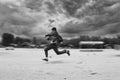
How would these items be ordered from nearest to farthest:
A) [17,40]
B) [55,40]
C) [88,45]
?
[55,40], [88,45], [17,40]

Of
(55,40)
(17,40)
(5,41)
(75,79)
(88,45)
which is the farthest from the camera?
(17,40)

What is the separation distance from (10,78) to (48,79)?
1007 mm

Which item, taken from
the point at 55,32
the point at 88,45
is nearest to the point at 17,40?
the point at 88,45

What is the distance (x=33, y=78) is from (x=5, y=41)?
116 meters

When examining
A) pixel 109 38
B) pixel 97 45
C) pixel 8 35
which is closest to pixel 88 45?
pixel 97 45

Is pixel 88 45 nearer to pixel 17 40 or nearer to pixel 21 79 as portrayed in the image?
pixel 17 40

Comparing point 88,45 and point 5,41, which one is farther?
point 5,41

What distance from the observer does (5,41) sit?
379ft

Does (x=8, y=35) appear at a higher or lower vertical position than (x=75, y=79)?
higher

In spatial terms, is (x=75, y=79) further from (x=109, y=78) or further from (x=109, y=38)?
(x=109, y=38)

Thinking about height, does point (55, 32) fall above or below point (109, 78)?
above

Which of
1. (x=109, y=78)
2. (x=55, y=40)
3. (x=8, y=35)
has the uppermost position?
(x=8, y=35)

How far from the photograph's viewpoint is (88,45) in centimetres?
9050

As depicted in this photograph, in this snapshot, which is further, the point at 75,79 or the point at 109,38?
the point at 109,38
